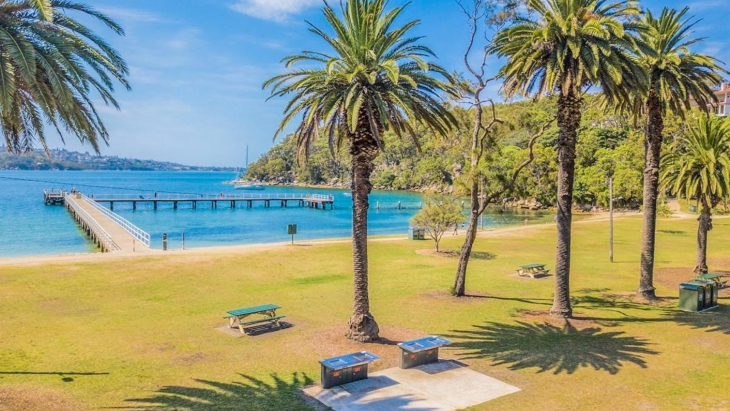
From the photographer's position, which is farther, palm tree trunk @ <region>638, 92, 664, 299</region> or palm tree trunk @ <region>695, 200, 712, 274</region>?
palm tree trunk @ <region>695, 200, 712, 274</region>

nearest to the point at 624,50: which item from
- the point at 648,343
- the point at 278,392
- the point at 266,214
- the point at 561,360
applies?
the point at 648,343

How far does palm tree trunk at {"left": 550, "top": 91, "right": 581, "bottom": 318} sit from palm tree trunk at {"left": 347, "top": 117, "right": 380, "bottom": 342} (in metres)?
6.74

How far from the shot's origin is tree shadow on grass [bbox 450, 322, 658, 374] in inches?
519

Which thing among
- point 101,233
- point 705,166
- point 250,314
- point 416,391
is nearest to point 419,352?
point 416,391

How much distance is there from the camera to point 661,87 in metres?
19.3

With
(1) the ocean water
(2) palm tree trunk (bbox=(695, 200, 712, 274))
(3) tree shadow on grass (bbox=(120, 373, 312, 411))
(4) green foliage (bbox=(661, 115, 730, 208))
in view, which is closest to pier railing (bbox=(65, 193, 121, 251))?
(1) the ocean water

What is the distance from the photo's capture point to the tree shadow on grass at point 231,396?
10414mm

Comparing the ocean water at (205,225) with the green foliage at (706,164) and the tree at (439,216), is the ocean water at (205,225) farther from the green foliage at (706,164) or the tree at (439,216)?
the green foliage at (706,164)

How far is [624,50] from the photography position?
17391 millimetres

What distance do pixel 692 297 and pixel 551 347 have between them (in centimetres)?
772

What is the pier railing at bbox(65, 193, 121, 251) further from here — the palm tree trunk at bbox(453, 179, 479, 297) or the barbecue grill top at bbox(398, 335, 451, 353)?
the barbecue grill top at bbox(398, 335, 451, 353)

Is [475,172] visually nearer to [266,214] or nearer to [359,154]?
[359,154]

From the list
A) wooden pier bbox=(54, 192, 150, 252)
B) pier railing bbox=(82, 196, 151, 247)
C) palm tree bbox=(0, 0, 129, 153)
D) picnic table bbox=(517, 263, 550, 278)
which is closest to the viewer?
palm tree bbox=(0, 0, 129, 153)

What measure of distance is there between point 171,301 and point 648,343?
52.4 ft
